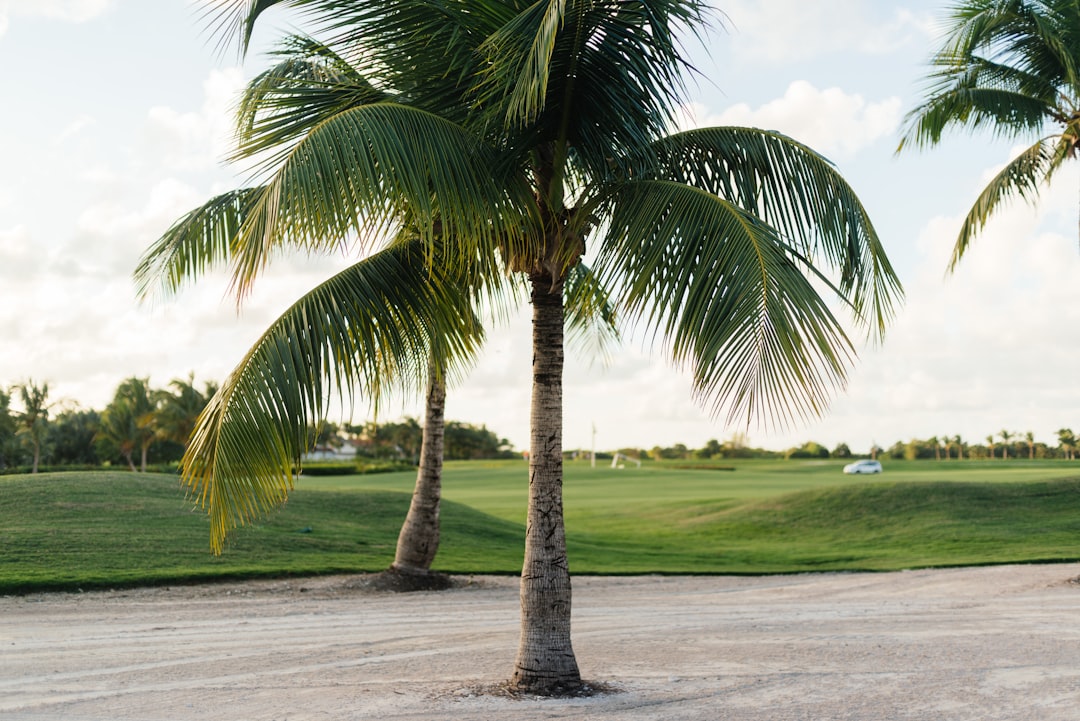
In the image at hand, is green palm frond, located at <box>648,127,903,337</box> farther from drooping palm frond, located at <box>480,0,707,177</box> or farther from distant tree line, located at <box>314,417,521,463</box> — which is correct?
distant tree line, located at <box>314,417,521,463</box>

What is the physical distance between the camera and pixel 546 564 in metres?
8.69

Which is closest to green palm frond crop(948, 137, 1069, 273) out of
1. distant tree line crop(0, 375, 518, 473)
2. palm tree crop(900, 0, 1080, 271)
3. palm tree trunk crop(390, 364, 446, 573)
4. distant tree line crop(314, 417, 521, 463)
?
palm tree crop(900, 0, 1080, 271)

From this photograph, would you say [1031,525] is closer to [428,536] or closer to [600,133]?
[428,536]

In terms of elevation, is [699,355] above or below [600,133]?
below

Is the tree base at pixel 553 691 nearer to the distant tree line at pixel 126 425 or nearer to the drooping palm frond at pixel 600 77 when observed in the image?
the drooping palm frond at pixel 600 77

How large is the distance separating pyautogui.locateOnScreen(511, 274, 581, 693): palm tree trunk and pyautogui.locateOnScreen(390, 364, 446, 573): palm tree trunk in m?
7.64

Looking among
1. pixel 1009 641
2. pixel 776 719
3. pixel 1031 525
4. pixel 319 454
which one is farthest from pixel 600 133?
pixel 319 454

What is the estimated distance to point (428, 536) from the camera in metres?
16.6

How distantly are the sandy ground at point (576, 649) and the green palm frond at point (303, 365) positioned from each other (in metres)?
1.93

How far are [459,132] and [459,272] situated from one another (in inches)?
53.4

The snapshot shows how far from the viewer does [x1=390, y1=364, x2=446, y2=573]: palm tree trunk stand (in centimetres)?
1630

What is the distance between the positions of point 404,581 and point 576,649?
6.07 metres

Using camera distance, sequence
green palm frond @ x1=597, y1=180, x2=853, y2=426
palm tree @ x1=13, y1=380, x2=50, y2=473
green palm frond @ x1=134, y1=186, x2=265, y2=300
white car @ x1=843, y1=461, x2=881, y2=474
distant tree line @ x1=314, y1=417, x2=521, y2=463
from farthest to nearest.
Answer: distant tree line @ x1=314, y1=417, x2=521, y2=463
white car @ x1=843, y1=461, x2=881, y2=474
palm tree @ x1=13, y1=380, x2=50, y2=473
green palm frond @ x1=134, y1=186, x2=265, y2=300
green palm frond @ x1=597, y1=180, x2=853, y2=426

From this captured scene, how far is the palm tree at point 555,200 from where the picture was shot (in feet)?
23.0
